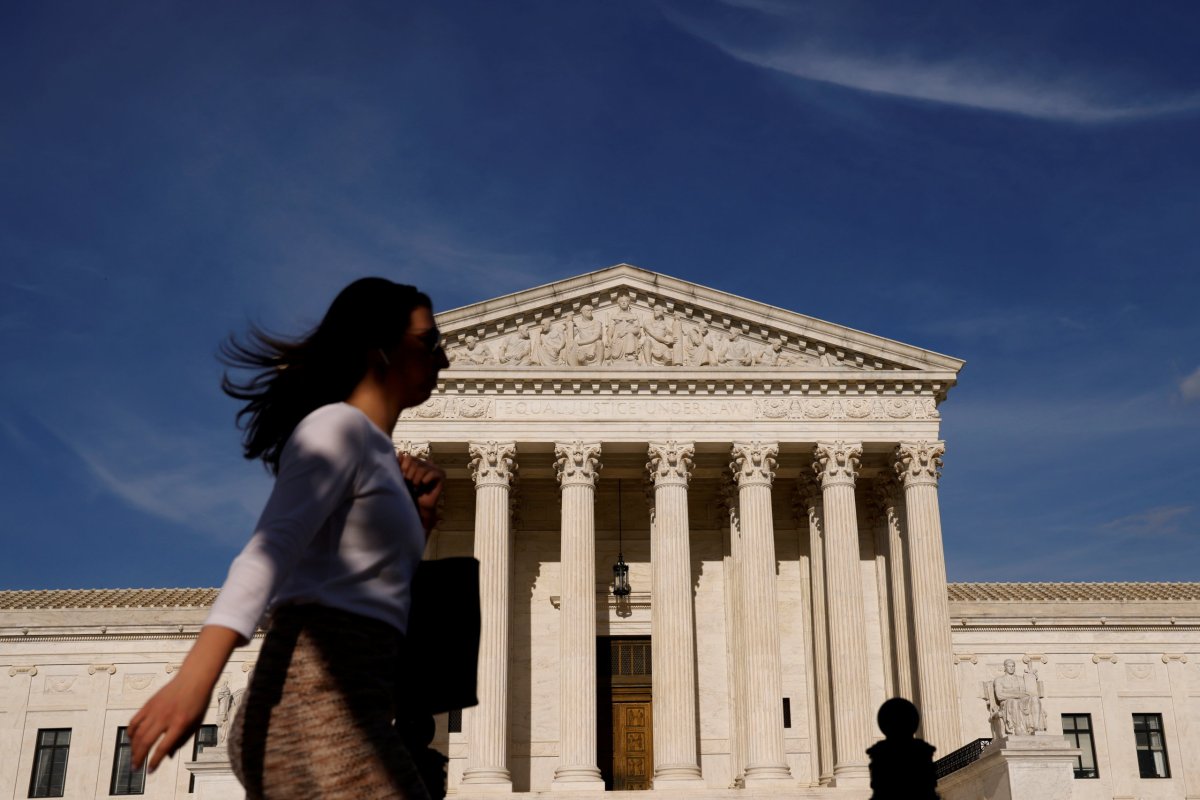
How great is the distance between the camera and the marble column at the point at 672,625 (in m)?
31.0

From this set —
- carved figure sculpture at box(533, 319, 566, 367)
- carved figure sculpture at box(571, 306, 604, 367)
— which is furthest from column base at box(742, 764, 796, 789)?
carved figure sculpture at box(533, 319, 566, 367)

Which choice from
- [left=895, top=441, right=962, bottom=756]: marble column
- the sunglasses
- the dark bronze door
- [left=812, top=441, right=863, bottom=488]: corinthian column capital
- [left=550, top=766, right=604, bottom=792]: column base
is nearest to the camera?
the sunglasses

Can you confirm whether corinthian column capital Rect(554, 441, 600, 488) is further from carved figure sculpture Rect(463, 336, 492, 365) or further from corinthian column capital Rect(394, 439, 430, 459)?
corinthian column capital Rect(394, 439, 430, 459)

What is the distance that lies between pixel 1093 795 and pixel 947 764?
12.1m

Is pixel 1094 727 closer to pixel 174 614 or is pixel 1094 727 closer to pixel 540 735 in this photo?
pixel 540 735

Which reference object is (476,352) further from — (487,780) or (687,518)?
(487,780)

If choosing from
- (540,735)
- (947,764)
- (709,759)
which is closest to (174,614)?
(540,735)

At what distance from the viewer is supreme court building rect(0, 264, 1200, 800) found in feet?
104

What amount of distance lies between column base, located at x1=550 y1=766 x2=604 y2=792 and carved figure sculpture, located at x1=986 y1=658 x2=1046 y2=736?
9749 mm

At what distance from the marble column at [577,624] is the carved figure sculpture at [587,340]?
2.50m

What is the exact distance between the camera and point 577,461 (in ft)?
110

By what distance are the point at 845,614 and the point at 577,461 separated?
8109mm

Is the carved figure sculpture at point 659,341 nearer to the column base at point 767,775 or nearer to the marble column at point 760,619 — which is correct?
the marble column at point 760,619

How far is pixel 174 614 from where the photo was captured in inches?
1599
